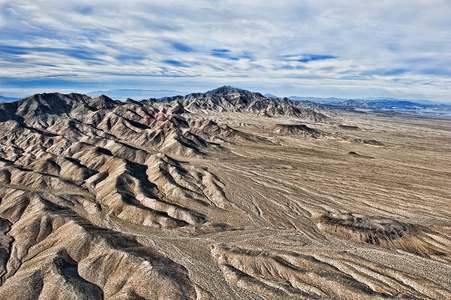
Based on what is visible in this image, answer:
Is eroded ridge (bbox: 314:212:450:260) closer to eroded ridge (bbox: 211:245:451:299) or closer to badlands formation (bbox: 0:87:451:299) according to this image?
badlands formation (bbox: 0:87:451:299)

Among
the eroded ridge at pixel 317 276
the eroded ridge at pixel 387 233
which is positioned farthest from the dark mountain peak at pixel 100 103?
the eroded ridge at pixel 387 233

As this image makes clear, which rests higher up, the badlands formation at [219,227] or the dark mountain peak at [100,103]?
the dark mountain peak at [100,103]

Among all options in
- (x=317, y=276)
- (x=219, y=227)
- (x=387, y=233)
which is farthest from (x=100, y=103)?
(x=387, y=233)

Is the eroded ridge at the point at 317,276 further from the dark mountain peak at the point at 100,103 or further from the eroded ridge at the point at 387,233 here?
the dark mountain peak at the point at 100,103

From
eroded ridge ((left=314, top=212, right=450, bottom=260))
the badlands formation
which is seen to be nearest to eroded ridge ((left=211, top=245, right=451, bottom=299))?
the badlands formation

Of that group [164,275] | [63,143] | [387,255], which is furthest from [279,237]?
[63,143]

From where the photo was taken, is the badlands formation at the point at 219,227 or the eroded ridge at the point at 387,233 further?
the eroded ridge at the point at 387,233
